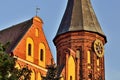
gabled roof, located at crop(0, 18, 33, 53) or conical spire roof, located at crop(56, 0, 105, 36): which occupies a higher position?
conical spire roof, located at crop(56, 0, 105, 36)

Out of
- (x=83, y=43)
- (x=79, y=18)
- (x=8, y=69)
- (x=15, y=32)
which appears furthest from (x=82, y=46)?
(x=8, y=69)

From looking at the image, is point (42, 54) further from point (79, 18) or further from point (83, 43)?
point (79, 18)

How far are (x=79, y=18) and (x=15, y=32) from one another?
Answer: 11701 millimetres

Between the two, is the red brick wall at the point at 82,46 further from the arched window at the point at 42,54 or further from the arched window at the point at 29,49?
the arched window at the point at 29,49

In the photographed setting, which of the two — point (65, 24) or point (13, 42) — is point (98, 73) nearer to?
point (65, 24)

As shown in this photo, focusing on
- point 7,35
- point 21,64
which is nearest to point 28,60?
point 21,64

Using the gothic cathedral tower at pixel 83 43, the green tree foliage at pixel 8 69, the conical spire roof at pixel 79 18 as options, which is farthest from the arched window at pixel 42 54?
the green tree foliage at pixel 8 69

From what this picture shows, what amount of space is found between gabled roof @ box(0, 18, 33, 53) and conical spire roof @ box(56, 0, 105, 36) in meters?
8.69

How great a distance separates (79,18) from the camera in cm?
5491

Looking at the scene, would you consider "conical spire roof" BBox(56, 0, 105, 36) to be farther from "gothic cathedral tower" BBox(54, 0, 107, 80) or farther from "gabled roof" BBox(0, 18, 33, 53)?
"gabled roof" BBox(0, 18, 33, 53)

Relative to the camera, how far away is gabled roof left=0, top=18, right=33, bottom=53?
4353cm

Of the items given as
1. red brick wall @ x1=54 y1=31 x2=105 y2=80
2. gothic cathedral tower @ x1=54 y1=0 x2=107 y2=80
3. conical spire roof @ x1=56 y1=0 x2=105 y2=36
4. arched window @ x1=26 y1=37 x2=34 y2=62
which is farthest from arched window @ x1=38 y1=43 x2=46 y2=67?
conical spire roof @ x1=56 y1=0 x2=105 y2=36

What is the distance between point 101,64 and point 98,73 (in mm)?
1148

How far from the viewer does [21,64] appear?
41.6m
